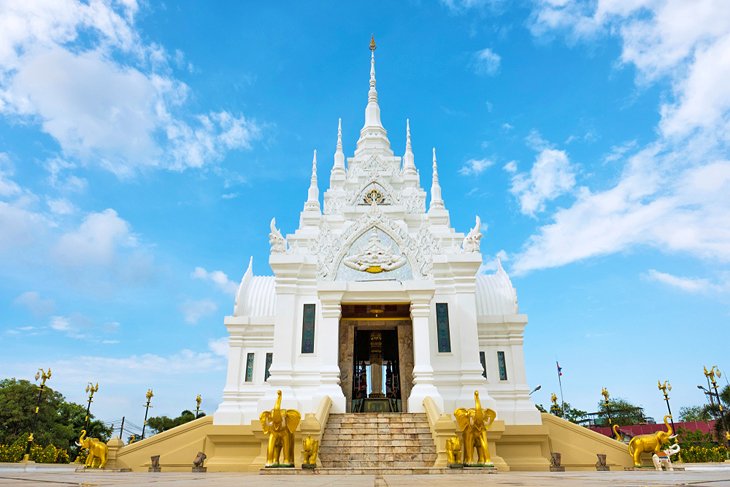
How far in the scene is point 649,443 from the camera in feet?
46.0

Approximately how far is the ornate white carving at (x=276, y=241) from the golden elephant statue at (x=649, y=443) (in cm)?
1319

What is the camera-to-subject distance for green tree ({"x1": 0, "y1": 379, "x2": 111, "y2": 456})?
96.7 ft

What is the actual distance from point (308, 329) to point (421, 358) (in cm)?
418

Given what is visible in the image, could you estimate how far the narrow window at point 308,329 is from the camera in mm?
16828

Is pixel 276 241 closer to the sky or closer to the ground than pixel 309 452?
closer to the sky

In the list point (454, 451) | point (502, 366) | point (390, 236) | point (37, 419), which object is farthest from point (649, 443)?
point (37, 419)

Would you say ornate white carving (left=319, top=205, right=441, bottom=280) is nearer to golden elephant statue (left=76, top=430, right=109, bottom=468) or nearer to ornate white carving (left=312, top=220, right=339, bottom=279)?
ornate white carving (left=312, top=220, right=339, bottom=279)

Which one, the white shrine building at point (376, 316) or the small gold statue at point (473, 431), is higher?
the white shrine building at point (376, 316)

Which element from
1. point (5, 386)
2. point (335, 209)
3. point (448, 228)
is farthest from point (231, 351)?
point (5, 386)

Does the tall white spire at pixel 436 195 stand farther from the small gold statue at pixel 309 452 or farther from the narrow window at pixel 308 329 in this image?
the small gold statue at pixel 309 452

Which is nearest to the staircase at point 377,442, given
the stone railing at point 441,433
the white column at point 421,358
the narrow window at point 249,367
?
the stone railing at point 441,433

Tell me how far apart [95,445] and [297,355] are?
22.4ft

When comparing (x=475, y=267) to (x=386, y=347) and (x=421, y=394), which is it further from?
(x=386, y=347)

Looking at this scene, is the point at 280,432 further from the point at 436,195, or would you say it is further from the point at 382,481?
the point at 436,195
